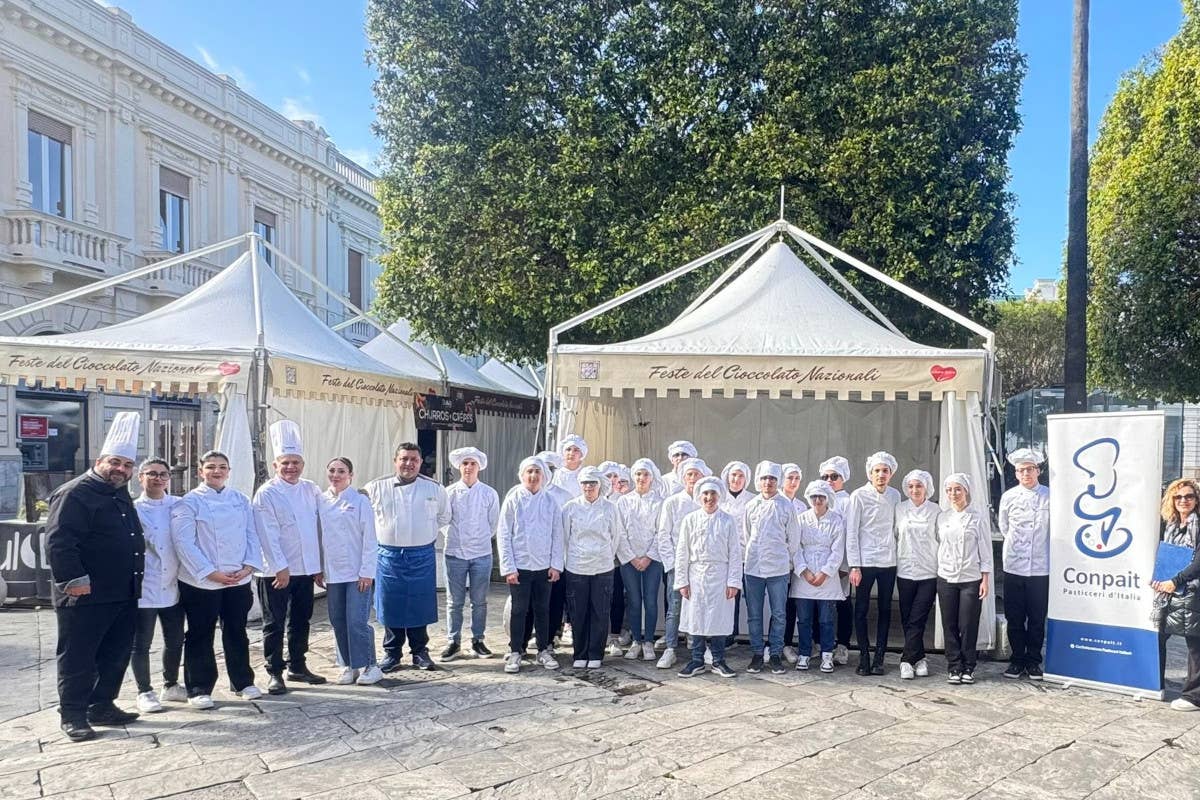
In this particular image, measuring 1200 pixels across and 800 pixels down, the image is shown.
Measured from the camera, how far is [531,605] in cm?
681

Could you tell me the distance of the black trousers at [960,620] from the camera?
6352mm

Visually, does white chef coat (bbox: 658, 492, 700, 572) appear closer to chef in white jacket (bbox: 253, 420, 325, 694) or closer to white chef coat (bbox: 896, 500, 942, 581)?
white chef coat (bbox: 896, 500, 942, 581)

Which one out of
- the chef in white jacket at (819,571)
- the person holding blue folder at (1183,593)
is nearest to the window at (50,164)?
the chef in white jacket at (819,571)

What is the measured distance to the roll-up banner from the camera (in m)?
6.06

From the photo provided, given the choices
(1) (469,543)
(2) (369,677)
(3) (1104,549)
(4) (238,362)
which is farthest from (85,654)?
(3) (1104,549)

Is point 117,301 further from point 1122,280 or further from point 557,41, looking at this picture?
point 1122,280

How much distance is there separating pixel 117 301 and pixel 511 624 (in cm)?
1589

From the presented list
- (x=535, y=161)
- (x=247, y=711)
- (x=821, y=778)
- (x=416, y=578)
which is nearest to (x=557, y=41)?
(x=535, y=161)

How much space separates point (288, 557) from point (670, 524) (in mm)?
2840

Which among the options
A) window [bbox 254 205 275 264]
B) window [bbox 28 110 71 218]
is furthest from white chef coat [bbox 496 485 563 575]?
window [bbox 254 205 275 264]

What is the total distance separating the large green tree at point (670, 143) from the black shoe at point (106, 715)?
7698 mm

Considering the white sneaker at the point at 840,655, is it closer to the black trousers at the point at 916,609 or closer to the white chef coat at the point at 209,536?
the black trousers at the point at 916,609

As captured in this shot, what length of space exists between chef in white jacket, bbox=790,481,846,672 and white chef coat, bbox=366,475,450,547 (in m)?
2.82

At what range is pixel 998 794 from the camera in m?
4.39
